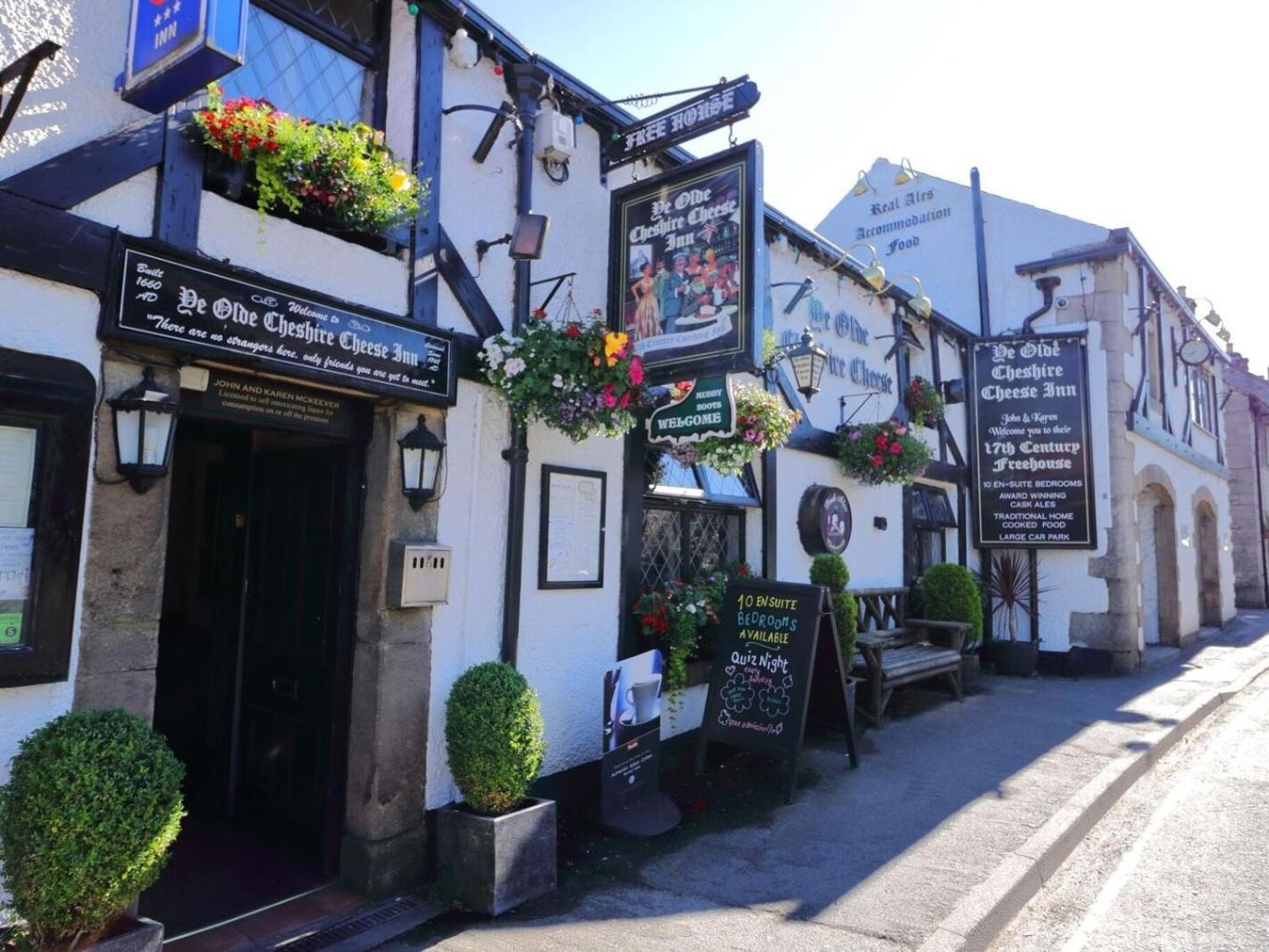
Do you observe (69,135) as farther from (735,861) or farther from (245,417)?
(735,861)

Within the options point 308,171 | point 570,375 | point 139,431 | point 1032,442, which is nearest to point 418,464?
point 570,375

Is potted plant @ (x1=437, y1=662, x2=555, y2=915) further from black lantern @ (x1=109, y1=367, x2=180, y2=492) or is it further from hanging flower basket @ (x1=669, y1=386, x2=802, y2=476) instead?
hanging flower basket @ (x1=669, y1=386, x2=802, y2=476)

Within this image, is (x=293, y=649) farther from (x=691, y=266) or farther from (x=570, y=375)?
(x=691, y=266)

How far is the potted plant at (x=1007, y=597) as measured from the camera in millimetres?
11484

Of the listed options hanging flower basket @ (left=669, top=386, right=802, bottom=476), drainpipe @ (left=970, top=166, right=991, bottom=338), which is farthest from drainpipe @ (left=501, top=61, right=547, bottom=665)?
drainpipe @ (left=970, top=166, right=991, bottom=338)

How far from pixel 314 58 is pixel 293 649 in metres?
3.36

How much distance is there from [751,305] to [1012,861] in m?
3.46

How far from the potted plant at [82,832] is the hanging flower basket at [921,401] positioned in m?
9.23

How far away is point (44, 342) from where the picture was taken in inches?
131

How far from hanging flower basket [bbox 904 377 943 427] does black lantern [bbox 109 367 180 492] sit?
28.8 ft

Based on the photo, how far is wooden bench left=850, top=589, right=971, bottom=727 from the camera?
25.9 ft

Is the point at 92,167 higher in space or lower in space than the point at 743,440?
higher

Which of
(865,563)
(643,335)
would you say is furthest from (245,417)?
(865,563)

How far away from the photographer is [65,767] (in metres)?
2.84
